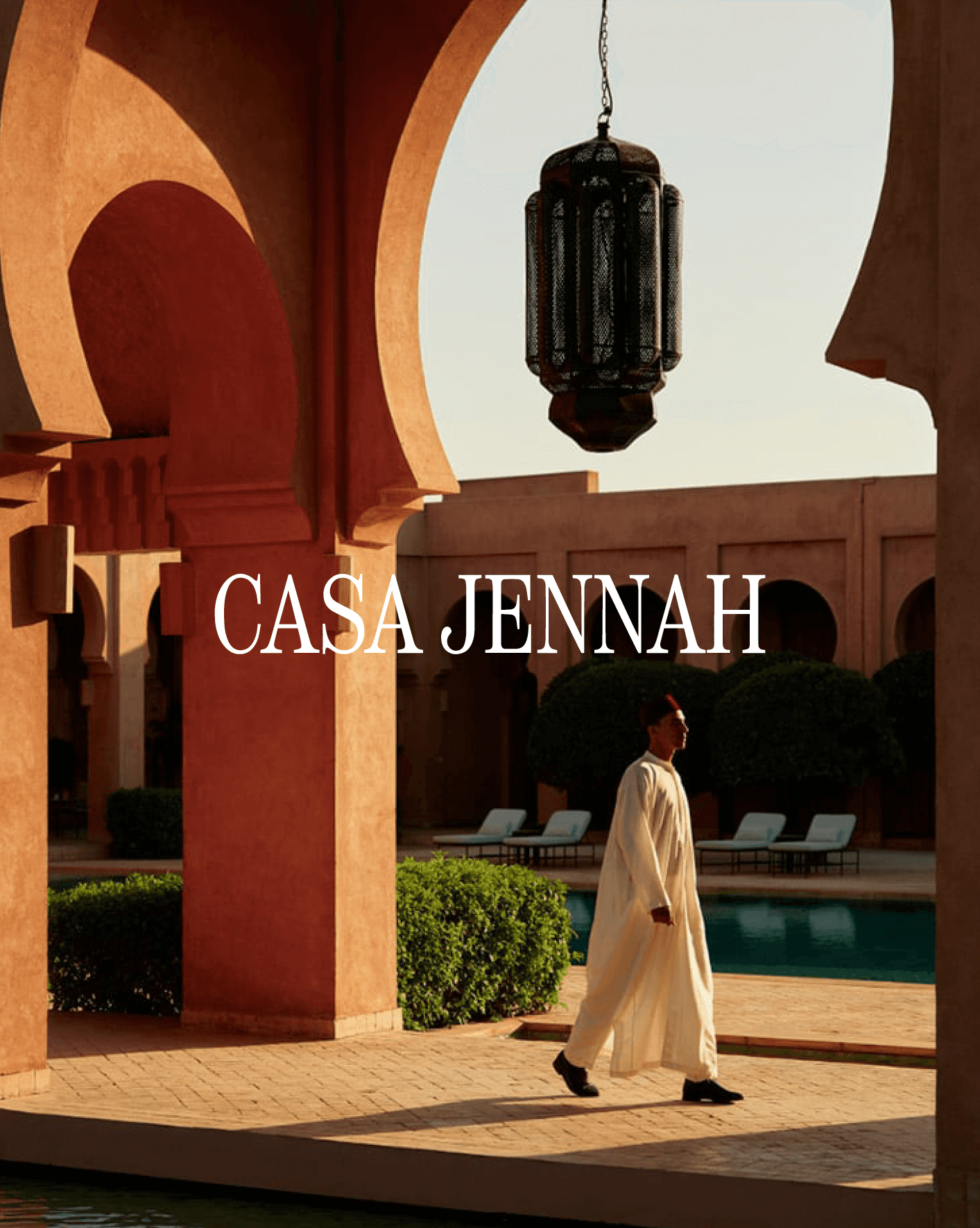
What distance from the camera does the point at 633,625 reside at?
27.8 metres

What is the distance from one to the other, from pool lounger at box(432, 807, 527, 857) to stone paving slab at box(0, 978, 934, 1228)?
14029 millimetres

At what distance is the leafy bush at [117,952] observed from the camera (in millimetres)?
9016

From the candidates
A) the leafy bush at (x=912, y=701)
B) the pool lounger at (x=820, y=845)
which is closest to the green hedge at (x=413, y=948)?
the pool lounger at (x=820, y=845)

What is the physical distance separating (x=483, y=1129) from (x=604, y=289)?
2.69 m

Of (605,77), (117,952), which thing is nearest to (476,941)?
(117,952)

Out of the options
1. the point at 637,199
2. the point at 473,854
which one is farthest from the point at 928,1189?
the point at 473,854

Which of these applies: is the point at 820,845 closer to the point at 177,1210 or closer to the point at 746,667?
the point at 746,667

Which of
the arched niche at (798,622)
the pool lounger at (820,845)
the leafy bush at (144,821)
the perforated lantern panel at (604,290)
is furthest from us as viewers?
the arched niche at (798,622)

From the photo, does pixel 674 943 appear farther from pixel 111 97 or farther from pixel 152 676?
pixel 152 676

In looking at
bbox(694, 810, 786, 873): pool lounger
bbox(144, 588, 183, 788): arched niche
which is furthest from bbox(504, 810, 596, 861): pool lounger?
bbox(144, 588, 183, 788): arched niche

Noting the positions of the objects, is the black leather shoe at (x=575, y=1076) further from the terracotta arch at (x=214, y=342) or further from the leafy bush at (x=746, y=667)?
the leafy bush at (x=746, y=667)

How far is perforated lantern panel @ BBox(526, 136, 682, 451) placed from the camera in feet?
20.6

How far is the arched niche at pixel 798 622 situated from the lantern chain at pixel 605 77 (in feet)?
68.6

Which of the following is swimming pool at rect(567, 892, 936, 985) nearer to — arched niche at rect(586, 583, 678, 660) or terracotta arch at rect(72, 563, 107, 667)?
terracotta arch at rect(72, 563, 107, 667)
